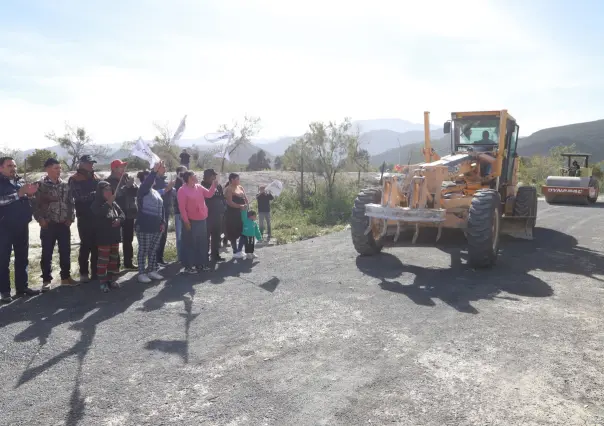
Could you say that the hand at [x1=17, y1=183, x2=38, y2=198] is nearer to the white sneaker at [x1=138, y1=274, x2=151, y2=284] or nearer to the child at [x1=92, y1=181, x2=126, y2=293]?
the child at [x1=92, y1=181, x2=126, y2=293]

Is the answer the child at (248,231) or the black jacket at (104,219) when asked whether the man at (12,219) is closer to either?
the black jacket at (104,219)

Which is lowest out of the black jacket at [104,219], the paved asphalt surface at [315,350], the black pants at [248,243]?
the paved asphalt surface at [315,350]

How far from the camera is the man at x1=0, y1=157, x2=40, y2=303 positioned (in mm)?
5551

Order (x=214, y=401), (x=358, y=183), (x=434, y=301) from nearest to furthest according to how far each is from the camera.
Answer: (x=214, y=401) → (x=434, y=301) → (x=358, y=183)

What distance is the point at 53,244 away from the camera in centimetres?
612

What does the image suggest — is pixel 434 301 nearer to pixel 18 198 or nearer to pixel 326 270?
pixel 326 270

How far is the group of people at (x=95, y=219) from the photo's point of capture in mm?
5660

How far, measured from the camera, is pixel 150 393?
3.34m

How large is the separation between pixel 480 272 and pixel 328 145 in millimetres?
12575

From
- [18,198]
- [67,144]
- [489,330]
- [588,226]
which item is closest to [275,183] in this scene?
[18,198]

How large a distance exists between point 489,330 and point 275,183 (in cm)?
620

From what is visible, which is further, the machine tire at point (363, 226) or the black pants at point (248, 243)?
the black pants at point (248, 243)

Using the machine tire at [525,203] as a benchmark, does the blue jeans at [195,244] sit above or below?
below

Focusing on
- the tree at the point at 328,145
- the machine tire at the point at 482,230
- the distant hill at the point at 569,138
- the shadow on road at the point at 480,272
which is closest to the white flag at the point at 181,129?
the shadow on road at the point at 480,272
